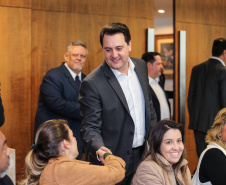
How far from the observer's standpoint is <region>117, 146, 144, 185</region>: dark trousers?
258cm

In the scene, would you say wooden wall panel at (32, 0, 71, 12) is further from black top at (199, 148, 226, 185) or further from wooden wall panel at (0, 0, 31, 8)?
black top at (199, 148, 226, 185)

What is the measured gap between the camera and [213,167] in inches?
107

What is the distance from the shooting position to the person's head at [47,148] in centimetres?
211

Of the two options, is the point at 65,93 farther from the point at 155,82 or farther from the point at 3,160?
the point at 3,160

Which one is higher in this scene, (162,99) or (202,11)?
(202,11)

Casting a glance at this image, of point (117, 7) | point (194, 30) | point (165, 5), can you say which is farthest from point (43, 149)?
point (165, 5)

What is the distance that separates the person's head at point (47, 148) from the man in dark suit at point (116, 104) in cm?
20

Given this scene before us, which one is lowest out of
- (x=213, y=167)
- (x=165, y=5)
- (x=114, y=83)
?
(x=213, y=167)

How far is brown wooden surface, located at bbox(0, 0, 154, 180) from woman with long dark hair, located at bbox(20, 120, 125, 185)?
200 centimetres

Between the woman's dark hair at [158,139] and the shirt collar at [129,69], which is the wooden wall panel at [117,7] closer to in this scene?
the shirt collar at [129,69]

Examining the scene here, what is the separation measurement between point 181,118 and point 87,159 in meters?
2.81

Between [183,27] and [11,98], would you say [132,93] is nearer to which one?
[11,98]

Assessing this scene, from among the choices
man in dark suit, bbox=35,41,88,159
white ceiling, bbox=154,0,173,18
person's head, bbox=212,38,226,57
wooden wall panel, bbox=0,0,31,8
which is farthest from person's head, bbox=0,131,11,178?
white ceiling, bbox=154,0,173,18

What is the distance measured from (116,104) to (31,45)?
2041mm
